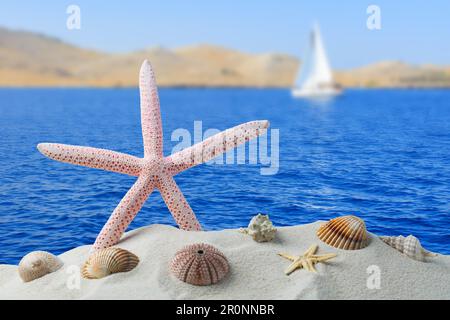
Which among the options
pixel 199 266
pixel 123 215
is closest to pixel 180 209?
pixel 123 215

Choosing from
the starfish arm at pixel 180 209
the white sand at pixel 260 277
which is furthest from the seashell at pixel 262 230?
the starfish arm at pixel 180 209

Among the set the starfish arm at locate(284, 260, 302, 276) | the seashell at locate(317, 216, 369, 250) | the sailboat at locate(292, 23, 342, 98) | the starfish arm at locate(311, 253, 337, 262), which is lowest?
the starfish arm at locate(284, 260, 302, 276)

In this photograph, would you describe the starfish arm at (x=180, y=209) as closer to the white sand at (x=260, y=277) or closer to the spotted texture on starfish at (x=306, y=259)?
the white sand at (x=260, y=277)

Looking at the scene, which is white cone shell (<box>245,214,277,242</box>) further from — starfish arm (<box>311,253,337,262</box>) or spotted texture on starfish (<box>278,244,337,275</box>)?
starfish arm (<box>311,253,337,262</box>)

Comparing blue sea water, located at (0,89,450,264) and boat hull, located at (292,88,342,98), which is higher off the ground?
boat hull, located at (292,88,342,98)

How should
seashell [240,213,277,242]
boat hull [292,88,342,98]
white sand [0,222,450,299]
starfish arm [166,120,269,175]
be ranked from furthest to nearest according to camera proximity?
1. boat hull [292,88,342,98]
2. starfish arm [166,120,269,175]
3. seashell [240,213,277,242]
4. white sand [0,222,450,299]

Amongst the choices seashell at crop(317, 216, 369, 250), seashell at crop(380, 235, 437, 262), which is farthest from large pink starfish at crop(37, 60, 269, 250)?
seashell at crop(380, 235, 437, 262)

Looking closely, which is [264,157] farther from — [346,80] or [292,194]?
[346,80]

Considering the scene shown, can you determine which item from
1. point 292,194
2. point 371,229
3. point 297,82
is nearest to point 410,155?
point 292,194
